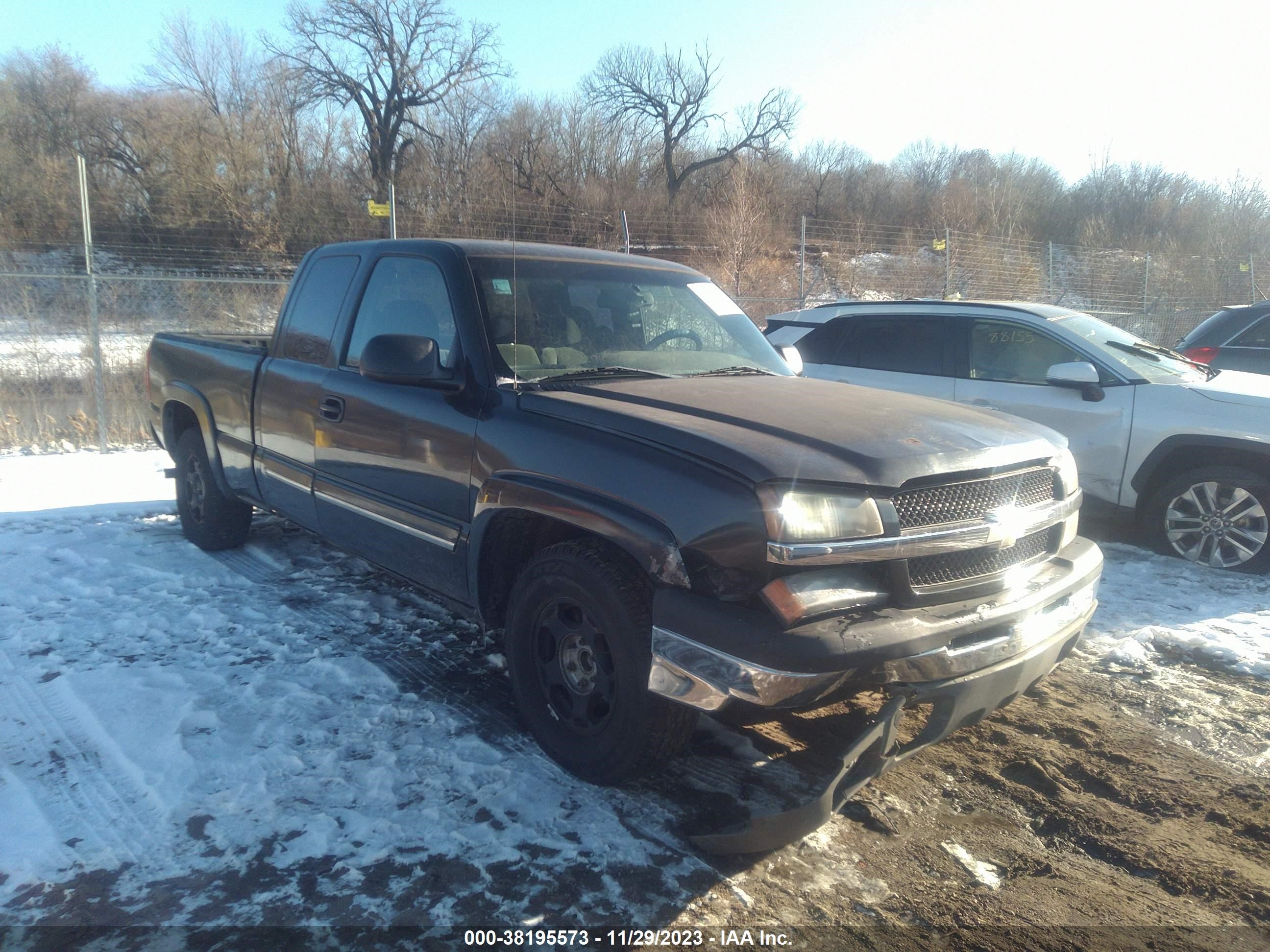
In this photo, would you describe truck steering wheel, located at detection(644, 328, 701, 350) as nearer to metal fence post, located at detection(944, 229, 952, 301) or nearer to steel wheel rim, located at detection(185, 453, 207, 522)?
steel wheel rim, located at detection(185, 453, 207, 522)

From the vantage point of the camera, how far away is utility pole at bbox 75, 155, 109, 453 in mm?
9039

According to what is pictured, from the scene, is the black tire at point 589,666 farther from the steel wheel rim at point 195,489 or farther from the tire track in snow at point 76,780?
the steel wheel rim at point 195,489

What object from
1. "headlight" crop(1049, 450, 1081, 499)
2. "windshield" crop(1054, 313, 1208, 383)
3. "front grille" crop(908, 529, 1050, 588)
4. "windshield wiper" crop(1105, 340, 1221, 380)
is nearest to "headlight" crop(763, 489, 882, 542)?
"front grille" crop(908, 529, 1050, 588)

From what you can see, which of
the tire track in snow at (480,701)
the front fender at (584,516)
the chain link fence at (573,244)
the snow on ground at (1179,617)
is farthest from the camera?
the chain link fence at (573,244)

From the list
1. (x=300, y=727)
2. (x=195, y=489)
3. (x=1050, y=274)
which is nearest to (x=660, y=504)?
(x=300, y=727)

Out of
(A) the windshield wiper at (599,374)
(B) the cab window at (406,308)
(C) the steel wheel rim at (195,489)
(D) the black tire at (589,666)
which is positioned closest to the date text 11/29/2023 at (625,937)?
(D) the black tire at (589,666)

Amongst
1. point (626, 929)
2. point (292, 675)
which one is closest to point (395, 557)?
point (292, 675)

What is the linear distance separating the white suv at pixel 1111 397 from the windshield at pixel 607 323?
27.1 inches

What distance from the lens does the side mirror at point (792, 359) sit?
442 cm

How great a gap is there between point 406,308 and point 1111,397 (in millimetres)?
4707

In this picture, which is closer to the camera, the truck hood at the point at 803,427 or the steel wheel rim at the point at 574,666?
the truck hood at the point at 803,427

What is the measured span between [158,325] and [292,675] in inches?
395

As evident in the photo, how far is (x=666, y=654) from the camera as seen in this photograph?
2562mm

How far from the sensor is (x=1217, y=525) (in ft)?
18.3
